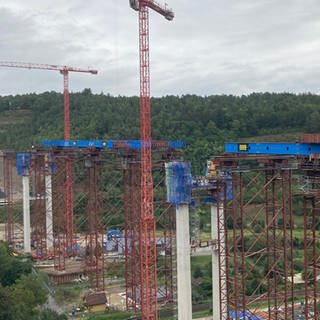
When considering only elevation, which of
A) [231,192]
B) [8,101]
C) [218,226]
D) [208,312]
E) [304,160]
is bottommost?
[208,312]

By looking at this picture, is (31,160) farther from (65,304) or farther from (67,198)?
(65,304)

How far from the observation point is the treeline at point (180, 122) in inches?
3086

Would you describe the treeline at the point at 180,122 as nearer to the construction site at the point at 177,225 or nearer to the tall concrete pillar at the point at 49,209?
the construction site at the point at 177,225

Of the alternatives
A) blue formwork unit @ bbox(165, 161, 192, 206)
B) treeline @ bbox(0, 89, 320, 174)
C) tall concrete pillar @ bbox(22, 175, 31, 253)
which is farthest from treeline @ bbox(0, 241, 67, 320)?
treeline @ bbox(0, 89, 320, 174)

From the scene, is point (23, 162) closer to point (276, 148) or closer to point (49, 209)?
point (49, 209)

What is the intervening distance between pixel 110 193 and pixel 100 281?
2576 centimetres

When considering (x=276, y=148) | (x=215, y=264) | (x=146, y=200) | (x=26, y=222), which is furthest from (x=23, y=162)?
(x=276, y=148)

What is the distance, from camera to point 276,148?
22.3m

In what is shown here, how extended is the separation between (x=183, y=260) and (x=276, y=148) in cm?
673

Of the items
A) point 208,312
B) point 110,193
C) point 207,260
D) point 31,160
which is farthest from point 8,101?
point 208,312

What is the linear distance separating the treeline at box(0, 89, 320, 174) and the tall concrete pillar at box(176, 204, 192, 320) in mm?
44042

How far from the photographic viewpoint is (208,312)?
33.1 metres

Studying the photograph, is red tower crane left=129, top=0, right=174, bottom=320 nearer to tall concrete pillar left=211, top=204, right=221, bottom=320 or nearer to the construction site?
the construction site

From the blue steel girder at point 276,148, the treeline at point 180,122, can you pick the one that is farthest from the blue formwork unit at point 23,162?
the blue steel girder at point 276,148
